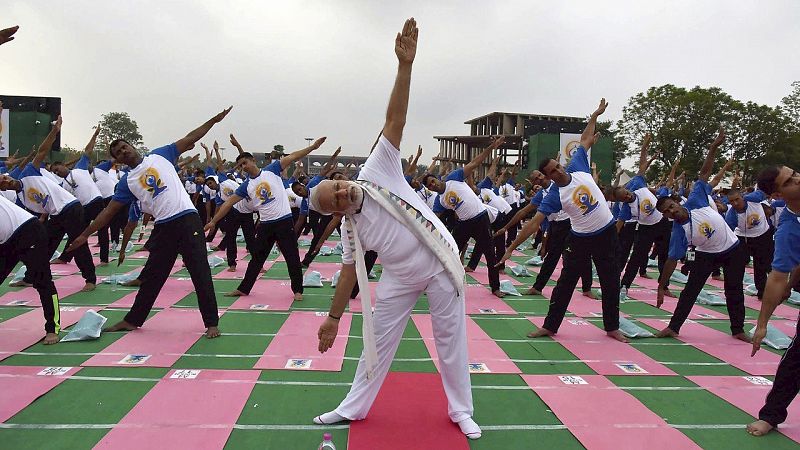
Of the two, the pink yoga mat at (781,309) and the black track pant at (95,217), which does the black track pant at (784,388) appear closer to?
the pink yoga mat at (781,309)

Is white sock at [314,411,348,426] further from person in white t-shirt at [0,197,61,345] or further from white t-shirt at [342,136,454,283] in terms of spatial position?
person in white t-shirt at [0,197,61,345]

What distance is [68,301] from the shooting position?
7035 millimetres

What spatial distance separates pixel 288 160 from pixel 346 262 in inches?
175

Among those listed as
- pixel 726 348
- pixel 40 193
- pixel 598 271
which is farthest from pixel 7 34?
pixel 726 348

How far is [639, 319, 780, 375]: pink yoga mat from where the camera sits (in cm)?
Answer: 513

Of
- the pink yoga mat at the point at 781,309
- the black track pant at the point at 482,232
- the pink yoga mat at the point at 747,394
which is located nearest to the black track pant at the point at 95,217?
the black track pant at the point at 482,232

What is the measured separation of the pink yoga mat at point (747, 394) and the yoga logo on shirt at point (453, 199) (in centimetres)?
449

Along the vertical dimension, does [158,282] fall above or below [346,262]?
below

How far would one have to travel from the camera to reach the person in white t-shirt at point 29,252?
→ 4902 millimetres

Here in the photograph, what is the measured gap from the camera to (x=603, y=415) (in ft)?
12.6

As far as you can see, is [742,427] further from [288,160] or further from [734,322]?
[288,160]

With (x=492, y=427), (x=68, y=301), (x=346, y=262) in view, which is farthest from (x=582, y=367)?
(x=68, y=301)

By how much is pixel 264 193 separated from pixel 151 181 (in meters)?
2.22

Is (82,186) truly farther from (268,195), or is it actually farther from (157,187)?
(157,187)
